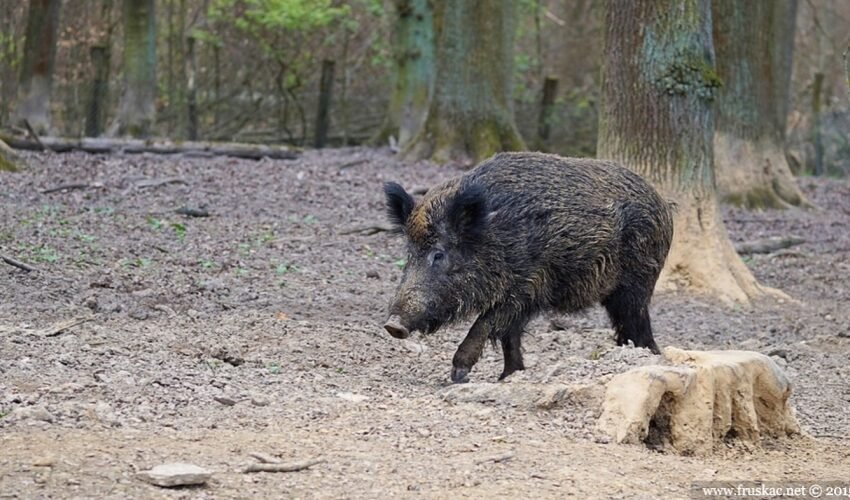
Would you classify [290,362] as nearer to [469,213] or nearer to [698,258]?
[469,213]

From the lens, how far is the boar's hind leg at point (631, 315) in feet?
27.4

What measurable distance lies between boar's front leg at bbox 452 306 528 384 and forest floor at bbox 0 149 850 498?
175 millimetres

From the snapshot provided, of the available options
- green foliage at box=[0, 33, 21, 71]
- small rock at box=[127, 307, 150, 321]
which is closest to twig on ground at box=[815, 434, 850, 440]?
small rock at box=[127, 307, 150, 321]

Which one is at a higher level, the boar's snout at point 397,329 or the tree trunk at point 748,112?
the tree trunk at point 748,112

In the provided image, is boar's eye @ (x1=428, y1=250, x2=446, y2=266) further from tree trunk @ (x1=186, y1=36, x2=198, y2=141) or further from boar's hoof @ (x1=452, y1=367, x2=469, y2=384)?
tree trunk @ (x1=186, y1=36, x2=198, y2=141)

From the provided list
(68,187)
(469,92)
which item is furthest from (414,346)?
(469,92)

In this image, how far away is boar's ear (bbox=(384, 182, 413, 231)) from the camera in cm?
767

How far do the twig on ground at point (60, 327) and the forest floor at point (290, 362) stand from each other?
1.2 inches

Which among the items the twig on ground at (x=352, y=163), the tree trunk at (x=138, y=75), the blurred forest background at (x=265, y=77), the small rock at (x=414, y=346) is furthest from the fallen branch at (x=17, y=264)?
the blurred forest background at (x=265, y=77)

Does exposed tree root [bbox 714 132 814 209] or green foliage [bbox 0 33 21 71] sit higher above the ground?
green foliage [bbox 0 33 21 71]

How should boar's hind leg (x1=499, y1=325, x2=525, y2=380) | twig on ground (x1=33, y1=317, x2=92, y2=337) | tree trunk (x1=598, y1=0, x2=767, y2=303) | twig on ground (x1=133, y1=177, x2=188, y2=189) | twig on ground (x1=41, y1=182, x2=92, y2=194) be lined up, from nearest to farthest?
twig on ground (x1=33, y1=317, x2=92, y2=337) < boar's hind leg (x1=499, y1=325, x2=525, y2=380) < tree trunk (x1=598, y1=0, x2=767, y2=303) < twig on ground (x1=41, y1=182, x2=92, y2=194) < twig on ground (x1=133, y1=177, x2=188, y2=189)

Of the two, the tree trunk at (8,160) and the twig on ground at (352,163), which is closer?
the tree trunk at (8,160)

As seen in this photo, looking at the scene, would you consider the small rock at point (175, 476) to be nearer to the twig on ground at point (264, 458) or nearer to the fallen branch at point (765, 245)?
the twig on ground at point (264, 458)

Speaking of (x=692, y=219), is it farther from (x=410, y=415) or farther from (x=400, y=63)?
(x=400, y=63)
